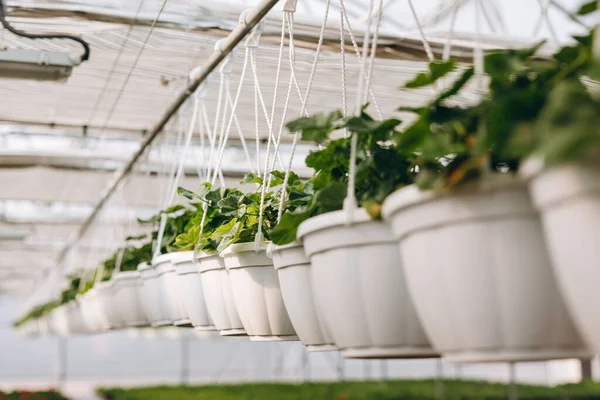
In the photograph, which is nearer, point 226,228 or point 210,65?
point 226,228

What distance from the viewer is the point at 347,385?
1028 cm

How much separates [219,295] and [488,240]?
103 cm

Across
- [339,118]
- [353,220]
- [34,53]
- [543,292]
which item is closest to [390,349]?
[353,220]

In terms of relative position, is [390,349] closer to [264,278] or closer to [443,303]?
[443,303]

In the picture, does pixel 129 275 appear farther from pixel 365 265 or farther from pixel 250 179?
pixel 365 265

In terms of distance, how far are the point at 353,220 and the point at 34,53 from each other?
6.06ft

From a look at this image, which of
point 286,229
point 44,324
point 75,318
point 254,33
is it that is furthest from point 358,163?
point 44,324

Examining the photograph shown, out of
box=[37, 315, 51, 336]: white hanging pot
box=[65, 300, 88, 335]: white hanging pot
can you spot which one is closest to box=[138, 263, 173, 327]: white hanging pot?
box=[65, 300, 88, 335]: white hanging pot

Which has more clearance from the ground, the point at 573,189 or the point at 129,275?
the point at 129,275

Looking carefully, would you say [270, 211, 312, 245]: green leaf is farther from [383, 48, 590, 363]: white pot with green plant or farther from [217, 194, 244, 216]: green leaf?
[217, 194, 244, 216]: green leaf

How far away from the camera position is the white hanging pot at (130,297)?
2871mm

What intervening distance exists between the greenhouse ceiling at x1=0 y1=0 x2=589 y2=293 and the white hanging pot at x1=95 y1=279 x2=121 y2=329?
40 centimetres

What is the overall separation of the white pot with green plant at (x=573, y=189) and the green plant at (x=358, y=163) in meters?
0.32

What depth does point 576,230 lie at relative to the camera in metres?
0.68
